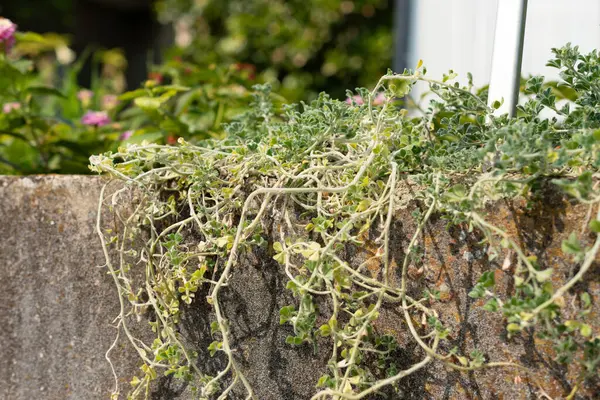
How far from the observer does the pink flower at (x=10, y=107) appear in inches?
78.6

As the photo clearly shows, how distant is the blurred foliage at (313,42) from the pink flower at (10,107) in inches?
90.6

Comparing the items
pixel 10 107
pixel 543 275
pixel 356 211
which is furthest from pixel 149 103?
pixel 543 275

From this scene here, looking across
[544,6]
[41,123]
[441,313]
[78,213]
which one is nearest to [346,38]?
[544,6]

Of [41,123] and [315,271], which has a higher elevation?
[41,123]

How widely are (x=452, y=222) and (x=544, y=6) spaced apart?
5.00 ft

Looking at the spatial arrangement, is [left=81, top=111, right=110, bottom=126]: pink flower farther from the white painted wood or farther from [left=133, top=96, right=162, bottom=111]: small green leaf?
the white painted wood

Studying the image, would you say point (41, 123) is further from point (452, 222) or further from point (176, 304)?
point (452, 222)

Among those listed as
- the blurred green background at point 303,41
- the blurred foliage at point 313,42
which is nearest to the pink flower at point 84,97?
the blurred green background at point 303,41

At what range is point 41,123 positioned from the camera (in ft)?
6.61

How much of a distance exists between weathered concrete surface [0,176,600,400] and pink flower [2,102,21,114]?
56 centimetres

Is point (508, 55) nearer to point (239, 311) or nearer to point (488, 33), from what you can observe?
point (239, 311)

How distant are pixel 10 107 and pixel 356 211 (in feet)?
4.66

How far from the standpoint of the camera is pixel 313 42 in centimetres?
439

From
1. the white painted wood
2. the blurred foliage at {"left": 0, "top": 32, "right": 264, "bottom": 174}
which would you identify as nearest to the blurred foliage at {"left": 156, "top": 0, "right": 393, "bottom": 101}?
the white painted wood
